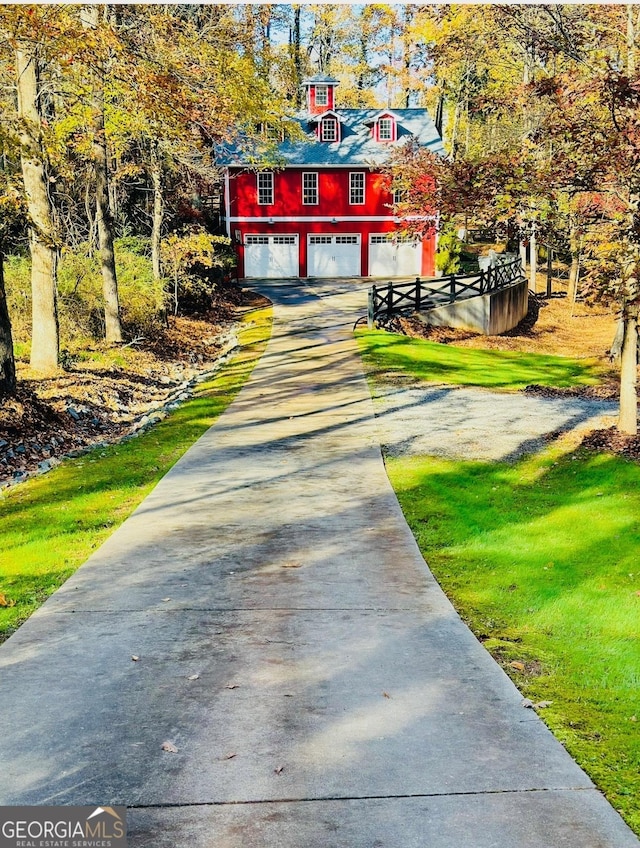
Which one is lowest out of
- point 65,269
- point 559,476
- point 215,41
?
point 559,476

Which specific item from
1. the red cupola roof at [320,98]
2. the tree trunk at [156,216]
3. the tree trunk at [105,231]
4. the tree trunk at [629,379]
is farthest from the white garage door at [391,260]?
the tree trunk at [629,379]

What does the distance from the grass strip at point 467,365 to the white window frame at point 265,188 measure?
21.1m

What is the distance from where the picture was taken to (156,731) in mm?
4855

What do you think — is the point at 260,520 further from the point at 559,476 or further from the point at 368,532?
the point at 559,476

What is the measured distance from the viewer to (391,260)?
46594 millimetres

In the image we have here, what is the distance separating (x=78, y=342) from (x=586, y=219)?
44.1 ft

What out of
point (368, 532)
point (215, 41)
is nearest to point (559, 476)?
point (368, 532)

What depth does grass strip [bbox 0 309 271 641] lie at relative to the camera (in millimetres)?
7355

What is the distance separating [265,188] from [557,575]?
4110 centimetres

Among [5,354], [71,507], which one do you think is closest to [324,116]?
[5,354]

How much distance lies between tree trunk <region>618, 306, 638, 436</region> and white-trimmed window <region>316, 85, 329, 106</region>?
38.2m

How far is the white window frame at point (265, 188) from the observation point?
4566 centimetres

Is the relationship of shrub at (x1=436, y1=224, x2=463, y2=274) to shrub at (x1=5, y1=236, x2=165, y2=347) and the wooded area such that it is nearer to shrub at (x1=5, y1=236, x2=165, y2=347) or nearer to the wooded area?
the wooded area

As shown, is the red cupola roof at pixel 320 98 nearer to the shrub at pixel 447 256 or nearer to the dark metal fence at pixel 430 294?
the shrub at pixel 447 256
